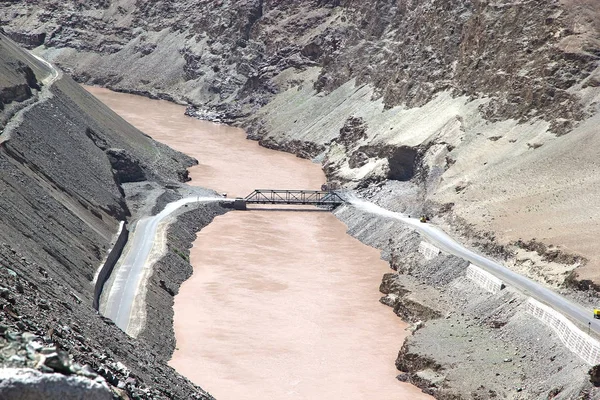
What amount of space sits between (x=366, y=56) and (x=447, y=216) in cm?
4689

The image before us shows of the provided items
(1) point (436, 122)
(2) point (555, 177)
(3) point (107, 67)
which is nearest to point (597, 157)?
(2) point (555, 177)

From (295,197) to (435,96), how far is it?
15.5m

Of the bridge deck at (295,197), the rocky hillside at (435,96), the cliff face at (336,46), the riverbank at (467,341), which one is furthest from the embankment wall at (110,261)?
the cliff face at (336,46)

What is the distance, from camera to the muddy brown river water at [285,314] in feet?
130

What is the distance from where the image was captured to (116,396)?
19.2 meters

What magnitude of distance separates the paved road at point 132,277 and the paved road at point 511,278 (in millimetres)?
17413

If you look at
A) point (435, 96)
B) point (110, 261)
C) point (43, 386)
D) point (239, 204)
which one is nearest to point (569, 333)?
point (110, 261)

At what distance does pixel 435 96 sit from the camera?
82688 mm

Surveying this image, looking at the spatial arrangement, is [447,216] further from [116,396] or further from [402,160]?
[116,396]

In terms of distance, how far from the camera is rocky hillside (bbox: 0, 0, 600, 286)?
194 feet

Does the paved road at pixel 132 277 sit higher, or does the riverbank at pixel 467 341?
the paved road at pixel 132 277

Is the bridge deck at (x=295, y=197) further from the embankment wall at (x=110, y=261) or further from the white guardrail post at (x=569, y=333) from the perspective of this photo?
the white guardrail post at (x=569, y=333)

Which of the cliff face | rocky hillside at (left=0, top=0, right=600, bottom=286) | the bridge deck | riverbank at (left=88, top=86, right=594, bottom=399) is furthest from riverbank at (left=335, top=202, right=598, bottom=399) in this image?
the bridge deck

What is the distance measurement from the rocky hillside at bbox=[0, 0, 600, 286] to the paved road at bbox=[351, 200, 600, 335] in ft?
4.12
